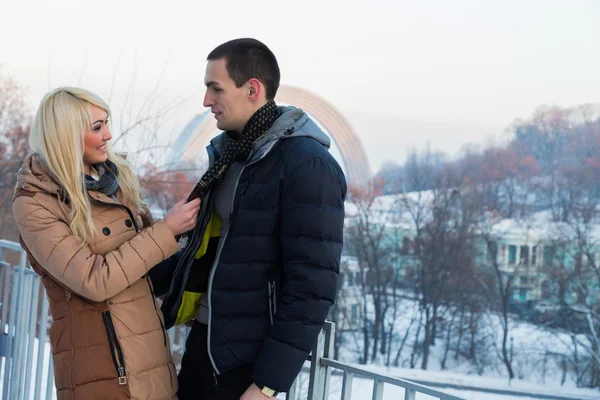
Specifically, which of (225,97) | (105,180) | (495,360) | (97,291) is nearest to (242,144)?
(225,97)

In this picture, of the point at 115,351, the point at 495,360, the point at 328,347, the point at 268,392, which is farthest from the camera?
the point at 495,360

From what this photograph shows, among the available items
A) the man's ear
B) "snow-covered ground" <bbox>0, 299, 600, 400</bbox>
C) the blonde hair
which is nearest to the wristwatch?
the blonde hair

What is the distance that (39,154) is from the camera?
1681 mm

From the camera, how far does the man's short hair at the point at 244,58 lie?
5.47ft

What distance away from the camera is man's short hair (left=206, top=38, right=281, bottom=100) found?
1666 mm

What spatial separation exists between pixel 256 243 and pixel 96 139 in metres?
0.49

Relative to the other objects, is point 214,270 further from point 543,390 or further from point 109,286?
point 543,390

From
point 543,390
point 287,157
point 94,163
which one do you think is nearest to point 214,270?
point 287,157

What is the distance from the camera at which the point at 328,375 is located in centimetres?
180

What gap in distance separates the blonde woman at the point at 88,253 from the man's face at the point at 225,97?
0.75 ft

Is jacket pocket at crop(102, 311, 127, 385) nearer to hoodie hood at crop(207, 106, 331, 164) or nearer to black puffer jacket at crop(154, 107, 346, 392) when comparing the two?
black puffer jacket at crop(154, 107, 346, 392)

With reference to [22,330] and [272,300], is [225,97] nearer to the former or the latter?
[272,300]

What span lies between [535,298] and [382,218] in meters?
7.50

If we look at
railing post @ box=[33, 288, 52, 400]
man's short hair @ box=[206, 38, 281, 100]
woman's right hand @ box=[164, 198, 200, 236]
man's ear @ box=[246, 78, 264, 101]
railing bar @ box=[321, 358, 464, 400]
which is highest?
man's short hair @ box=[206, 38, 281, 100]
